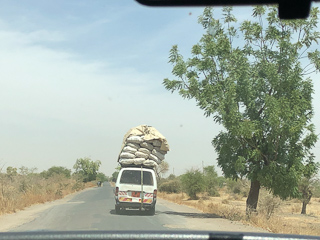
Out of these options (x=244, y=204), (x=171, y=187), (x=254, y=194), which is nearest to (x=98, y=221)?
(x=254, y=194)

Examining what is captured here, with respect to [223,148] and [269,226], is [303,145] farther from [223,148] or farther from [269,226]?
[269,226]

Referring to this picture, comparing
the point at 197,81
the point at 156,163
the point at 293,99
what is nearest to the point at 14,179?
the point at 156,163

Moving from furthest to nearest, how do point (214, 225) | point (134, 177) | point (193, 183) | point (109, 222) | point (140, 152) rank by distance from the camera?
point (193, 183) < point (140, 152) < point (134, 177) < point (214, 225) < point (109, 222)

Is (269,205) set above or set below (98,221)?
above

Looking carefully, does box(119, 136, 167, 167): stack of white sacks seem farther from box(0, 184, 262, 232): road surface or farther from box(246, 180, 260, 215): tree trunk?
box(246, 180, 260, 215): tree trunk

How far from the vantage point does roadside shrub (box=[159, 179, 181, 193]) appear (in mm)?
64125

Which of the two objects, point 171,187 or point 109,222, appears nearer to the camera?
point 109,222

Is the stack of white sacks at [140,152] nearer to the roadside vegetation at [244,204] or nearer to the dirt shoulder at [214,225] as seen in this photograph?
the dirt shoulder at [214,225]

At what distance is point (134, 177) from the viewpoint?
65.6ft

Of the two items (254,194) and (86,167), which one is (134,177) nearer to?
(254,194)

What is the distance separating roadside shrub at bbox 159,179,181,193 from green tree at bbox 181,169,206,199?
562 inches

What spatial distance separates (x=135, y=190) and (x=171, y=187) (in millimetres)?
45893

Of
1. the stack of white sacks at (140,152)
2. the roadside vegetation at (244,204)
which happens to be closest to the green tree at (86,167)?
the roadside vegetation at (244,204)

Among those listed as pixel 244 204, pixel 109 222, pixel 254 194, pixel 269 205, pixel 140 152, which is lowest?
pixel 244 204
